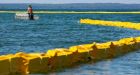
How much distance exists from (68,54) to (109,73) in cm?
242

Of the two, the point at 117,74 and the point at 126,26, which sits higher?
the point at 117,74

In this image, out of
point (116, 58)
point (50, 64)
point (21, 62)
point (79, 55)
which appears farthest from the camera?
point (116, 58)

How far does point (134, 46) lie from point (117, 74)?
31.4 feet

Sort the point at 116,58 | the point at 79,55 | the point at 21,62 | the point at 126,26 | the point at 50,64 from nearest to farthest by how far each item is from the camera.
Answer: the point at 21,62, the point at 50,64, the point at 79,55, the point at 116,58, the point at 126,26

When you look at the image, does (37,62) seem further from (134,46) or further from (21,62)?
(134,46)

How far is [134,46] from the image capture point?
28.3 meters

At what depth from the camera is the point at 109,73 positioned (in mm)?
19172

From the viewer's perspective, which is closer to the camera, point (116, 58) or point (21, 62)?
point (21, 62)

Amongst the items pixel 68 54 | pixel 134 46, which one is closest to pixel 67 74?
pixel 68 54

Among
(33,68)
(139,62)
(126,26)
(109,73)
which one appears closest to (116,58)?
(139,62)

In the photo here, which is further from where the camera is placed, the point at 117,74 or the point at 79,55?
the point at 79,55

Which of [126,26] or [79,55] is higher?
[79,55]

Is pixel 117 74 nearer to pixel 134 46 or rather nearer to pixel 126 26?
pixel 134 46

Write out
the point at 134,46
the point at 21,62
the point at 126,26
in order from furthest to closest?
the point at 126,26 < the point at 134,46 < the point at 21,62
